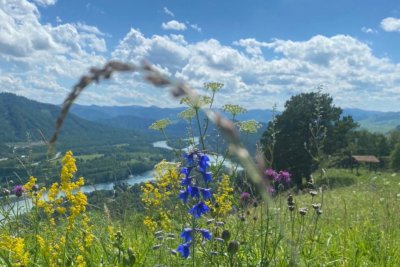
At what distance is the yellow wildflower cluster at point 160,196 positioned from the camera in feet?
16.3

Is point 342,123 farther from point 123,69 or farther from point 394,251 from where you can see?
point 123,69

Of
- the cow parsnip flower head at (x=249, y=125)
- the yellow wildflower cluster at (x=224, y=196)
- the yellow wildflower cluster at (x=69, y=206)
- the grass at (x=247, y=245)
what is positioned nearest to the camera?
the yellow wildflower cluster at (x=69, y=206)

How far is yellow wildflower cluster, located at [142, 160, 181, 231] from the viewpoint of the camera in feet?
16.3

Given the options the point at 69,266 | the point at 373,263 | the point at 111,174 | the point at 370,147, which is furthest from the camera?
the point at 370,147

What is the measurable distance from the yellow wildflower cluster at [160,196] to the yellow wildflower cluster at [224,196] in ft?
1.66

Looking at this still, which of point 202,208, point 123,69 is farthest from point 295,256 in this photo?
point 202,208

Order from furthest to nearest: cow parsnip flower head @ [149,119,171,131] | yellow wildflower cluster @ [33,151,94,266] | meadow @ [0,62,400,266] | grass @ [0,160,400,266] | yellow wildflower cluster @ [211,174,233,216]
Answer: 1. cow parsnip flower head @ [149,119,171,131]
2. yellow wildflower cluster @ [211,174,233,216]
3. grass @ [0,160,400,266]
4. yellow wildflower cluster @ [33,151,94,266]
5. meadow @ [0,62,400,266]

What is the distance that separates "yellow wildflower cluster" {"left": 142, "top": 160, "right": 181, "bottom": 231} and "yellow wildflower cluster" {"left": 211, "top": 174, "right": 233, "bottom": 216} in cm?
51

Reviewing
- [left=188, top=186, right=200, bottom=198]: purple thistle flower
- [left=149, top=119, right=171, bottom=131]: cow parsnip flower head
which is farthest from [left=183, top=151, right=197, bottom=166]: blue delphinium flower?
[left=149, top=119, right=171, bottom=131]: cow parsnip flower head

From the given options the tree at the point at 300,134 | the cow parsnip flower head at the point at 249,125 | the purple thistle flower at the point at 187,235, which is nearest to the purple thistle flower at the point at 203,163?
the purple thistle flower at the point at 187,235

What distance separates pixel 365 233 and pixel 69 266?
362 centimetres

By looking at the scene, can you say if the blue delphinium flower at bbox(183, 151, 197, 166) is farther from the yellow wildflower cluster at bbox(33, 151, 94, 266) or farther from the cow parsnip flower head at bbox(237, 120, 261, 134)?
the cow parsnip flower head at bbox(237, 120, 261, 134)

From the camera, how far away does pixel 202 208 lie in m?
2.90

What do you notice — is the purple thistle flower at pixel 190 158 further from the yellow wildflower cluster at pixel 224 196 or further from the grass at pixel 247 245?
the yellow wildflower cluster at pixel 224 196
